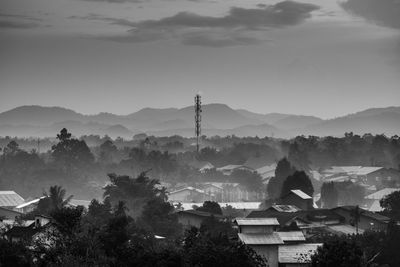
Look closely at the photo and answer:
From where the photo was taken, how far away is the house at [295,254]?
169ft

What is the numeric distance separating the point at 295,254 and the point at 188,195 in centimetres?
7466

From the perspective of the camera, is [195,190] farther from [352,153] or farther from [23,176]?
[352,153]

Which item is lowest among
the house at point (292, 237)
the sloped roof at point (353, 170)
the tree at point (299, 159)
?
the house at point (292, 237)

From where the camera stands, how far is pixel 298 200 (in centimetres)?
8500

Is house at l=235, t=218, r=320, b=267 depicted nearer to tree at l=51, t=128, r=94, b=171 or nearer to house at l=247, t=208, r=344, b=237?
house at l=247, t=208, r=344, b=237

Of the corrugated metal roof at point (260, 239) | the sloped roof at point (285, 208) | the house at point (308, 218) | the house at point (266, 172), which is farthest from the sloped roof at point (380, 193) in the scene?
the corrugated metal roof at point (260, 239)

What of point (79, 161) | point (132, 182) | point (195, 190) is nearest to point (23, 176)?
point (79, 161)

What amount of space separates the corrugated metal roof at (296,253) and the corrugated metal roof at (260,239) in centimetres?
72

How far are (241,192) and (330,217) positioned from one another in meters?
64.3

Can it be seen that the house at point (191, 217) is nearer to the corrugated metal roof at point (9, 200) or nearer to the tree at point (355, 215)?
the tree at point (355, 215)

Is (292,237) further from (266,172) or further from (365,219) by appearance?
(266,172)

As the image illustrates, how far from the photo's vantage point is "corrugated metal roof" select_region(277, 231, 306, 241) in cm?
5737

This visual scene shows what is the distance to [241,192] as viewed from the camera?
140 m

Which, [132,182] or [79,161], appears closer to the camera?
[132,182]
